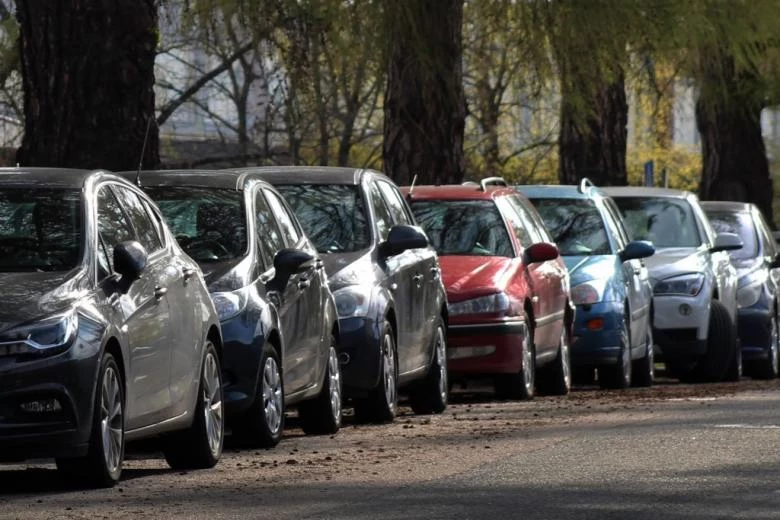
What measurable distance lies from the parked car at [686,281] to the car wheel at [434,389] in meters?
5.76

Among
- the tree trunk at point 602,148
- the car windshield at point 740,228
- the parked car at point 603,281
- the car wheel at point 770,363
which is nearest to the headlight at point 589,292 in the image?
the parked car at point 603,281

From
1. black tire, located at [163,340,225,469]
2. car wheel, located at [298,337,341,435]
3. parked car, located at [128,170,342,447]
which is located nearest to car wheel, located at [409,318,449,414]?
parked car, located at [128,170,342,447]

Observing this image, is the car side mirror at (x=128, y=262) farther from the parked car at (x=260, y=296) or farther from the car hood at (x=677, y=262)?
the car hood at (x=677, y=262)

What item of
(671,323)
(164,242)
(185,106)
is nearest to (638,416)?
(164,242)

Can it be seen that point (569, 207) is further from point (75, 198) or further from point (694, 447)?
point (75, 198)

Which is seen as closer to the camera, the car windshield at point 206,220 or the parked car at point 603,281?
the car windshield at point 206,220

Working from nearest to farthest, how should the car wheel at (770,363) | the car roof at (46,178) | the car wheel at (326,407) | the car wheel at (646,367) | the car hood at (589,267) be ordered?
the car roof at (46,178) → the car wheel at (326,407) → the car hood at (589,267) → the car wheel at (646,367) → the car wheel at (770,363)

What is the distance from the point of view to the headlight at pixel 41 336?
927 cm

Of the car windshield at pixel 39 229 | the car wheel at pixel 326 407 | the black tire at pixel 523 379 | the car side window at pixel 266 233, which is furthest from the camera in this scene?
the black tire at pixel 523 379

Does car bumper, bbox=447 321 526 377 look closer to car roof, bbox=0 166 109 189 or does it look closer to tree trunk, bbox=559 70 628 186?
→ car roof, bbox=0 166 109 189

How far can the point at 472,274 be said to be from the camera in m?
16.8

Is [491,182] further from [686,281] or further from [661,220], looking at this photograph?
[661,220]

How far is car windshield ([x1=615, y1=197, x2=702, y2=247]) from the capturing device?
70.4 feet

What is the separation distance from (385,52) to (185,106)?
22160 millimetres
